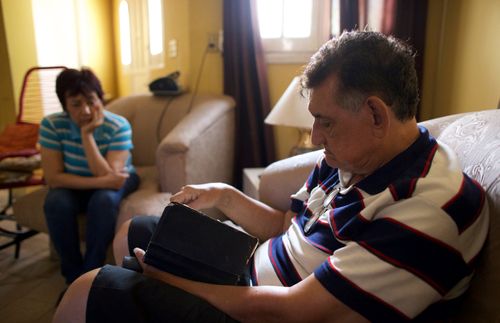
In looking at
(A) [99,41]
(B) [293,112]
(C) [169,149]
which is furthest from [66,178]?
(A) [99,41]

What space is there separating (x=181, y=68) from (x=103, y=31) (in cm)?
174

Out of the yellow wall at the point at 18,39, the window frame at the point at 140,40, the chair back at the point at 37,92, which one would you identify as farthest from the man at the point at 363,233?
the yellow wall at the point at 18,39

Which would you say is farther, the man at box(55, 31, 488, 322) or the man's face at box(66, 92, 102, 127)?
the man's face at box(66, 92, 102, 127)

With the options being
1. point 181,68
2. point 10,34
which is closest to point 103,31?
point 10,34

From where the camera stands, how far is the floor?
1.42 m

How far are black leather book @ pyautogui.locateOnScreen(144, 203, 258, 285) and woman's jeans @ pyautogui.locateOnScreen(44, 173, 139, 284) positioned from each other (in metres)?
0.77

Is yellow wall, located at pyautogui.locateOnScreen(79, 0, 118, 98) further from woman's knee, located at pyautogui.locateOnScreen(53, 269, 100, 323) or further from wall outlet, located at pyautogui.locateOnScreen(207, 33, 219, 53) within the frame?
woman's knee, located at pyautogui.locateOnScreen(53, 269, 100, 323)

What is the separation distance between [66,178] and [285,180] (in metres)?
0.96

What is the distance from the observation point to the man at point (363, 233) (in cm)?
56

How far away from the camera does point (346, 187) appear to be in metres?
0.77

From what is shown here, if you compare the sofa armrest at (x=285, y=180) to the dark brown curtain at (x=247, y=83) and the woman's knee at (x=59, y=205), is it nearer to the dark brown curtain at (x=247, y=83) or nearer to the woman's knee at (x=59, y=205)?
the woman's knee at (x=59, y=205)

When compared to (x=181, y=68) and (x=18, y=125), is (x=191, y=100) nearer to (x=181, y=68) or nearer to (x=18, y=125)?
(x=181, y=68)

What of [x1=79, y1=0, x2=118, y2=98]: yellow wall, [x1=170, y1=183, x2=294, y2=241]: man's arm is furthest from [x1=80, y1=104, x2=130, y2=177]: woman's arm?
[x1=79, y1=0, x2=118, y2=98]: yellow wall

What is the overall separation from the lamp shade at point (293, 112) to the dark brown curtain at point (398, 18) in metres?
0.65
